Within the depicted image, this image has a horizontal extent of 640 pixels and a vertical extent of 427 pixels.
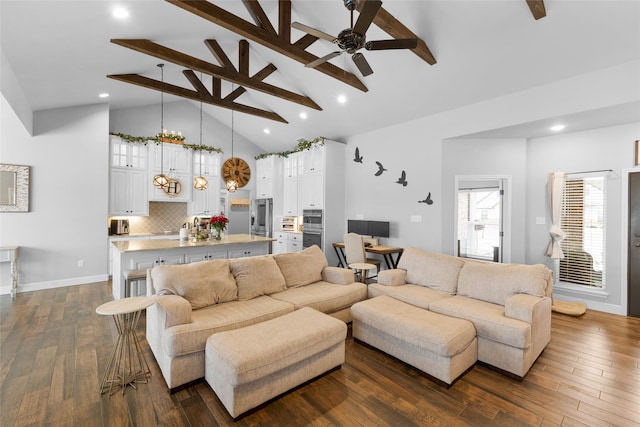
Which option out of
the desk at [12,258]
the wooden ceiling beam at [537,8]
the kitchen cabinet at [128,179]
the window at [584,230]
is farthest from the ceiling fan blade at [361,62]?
the desk at [12,258]

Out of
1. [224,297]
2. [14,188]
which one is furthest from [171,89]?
[224,297]

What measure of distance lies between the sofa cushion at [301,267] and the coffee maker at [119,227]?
4.54 metres

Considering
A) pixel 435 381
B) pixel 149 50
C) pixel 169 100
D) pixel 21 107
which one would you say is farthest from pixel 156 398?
pixel 169 100

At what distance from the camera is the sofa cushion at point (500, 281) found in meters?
2.93

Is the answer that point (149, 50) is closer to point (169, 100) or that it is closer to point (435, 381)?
point (169, 100)

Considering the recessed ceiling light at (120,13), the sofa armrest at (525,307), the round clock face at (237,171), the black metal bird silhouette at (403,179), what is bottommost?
the sofa armrest at (525,307)

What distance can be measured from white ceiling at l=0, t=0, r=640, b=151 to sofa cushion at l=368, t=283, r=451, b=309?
279 cm

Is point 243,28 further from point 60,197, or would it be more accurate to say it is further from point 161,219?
point 161,219

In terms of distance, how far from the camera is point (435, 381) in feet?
7.97

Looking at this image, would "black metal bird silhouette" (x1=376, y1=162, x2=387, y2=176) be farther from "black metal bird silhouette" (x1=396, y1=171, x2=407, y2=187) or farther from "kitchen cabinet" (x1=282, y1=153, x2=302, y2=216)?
"kitchen cabinet" (x1=282, y1=153, x2=302, y2=216)

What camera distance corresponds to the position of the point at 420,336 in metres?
2.46

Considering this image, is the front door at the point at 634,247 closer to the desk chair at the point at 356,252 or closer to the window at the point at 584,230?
the window at the point at 584,230

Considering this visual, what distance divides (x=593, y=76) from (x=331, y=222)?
15.3 ft

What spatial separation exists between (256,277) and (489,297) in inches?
99.4
